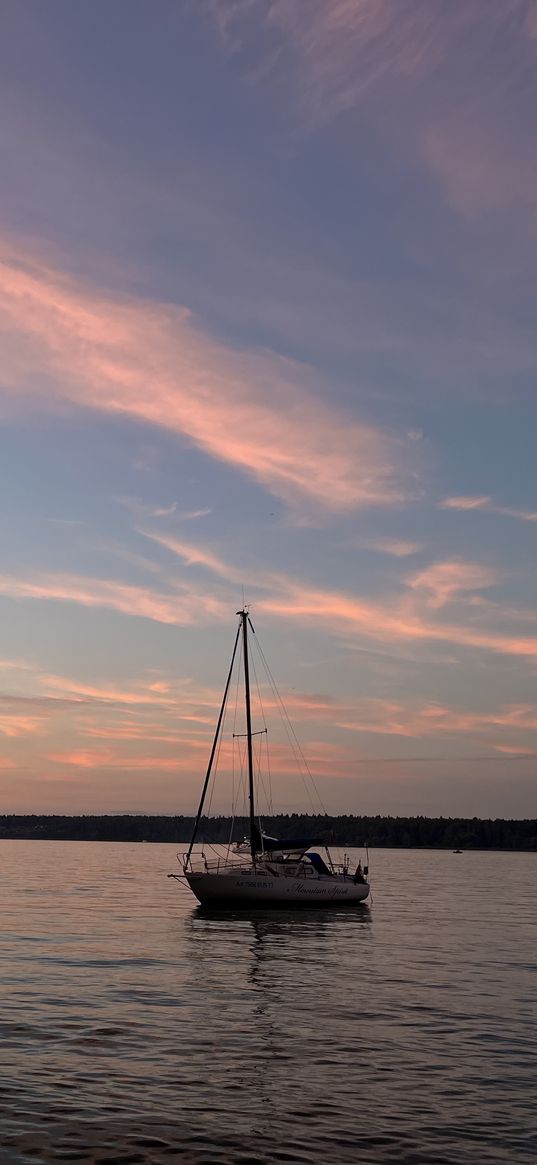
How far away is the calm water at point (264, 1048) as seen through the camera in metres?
17.3

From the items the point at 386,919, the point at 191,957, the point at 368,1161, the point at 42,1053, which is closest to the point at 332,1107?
the point at 368,1161

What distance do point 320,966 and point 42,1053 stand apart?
70.8 ft

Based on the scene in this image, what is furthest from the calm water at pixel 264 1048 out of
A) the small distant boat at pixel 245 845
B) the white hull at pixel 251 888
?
the small distant boat at pixel 245 845

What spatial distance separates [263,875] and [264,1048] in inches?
1659

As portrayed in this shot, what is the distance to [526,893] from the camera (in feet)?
381

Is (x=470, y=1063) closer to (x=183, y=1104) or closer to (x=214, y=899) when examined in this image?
(x=183, y=1104)

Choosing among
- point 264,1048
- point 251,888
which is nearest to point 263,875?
point 251,888

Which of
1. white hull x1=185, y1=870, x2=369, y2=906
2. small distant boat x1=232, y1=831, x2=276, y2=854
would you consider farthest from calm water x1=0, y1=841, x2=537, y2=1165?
small distant boat x1=232, y1=831, x2=276, y2=854

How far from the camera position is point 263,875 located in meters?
66.3

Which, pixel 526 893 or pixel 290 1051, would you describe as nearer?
pixel 290 1051

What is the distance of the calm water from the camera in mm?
17312

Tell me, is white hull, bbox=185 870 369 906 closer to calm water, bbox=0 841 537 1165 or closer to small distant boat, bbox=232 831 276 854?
small distant boat, bbox=232 831 276 854

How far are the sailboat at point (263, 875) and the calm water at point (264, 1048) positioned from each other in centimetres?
962

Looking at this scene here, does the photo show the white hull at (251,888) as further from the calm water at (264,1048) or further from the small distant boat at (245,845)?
the calm water at (264,1048)
